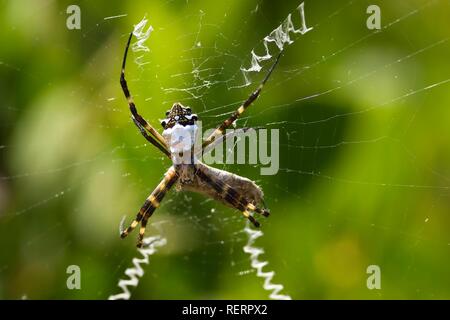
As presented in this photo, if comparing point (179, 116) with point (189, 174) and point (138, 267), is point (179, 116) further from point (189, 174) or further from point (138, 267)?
point (138, 267)

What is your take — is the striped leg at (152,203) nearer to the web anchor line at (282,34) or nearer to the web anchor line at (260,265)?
the web anchor line at (260,265)

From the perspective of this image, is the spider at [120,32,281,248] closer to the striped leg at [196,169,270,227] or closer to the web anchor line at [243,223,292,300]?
the striped leg at [196,169,270,227]

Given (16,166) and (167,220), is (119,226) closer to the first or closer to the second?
(167,220)

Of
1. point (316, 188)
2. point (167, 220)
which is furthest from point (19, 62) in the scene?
point (316, 188)

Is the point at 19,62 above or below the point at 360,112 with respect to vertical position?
above

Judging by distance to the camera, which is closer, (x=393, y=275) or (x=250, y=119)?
(x=393, y=275)

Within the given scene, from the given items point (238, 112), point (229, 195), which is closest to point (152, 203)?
point (229, 195)
